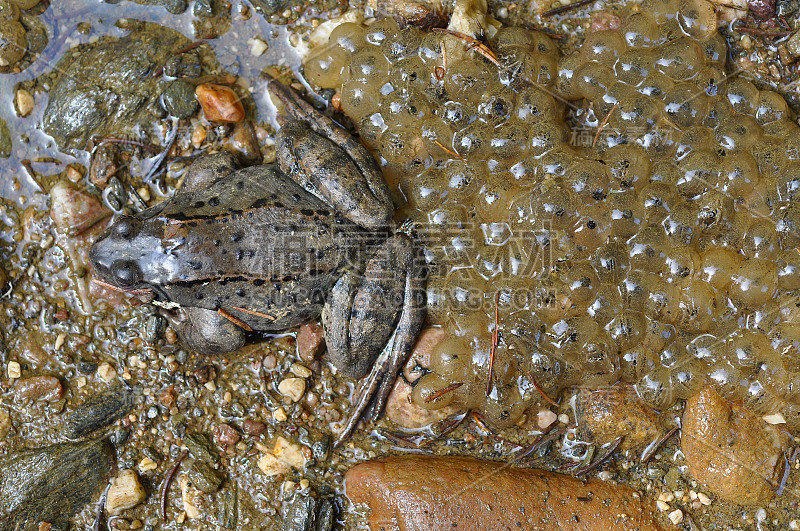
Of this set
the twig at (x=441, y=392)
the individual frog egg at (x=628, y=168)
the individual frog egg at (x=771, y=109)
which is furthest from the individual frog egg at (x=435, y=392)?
the individual frog egg at (x=771, y=109)

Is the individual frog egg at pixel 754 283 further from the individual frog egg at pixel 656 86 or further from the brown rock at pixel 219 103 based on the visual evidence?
the brown rock at pixel 219 103

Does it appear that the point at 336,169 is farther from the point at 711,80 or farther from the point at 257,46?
the point at 711,80

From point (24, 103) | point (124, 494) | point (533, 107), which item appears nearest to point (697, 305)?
point (533, 107)

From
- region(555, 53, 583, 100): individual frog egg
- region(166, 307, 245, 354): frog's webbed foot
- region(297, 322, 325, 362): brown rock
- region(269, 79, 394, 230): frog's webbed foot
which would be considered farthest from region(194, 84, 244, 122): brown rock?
region(555, 53, 583, 100): individual frog egg

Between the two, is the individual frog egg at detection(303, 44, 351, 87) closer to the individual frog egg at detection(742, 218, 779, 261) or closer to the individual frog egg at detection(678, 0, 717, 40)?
the individual frog egg at detection(678, 0, 717, 40)

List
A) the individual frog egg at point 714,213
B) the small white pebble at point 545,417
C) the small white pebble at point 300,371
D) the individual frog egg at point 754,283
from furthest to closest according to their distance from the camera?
the small white pebble at point 300,371 < the small white pebble at point 545,417 < the individual frog egg at point 714,213 < the individual frog egg at point 754,283

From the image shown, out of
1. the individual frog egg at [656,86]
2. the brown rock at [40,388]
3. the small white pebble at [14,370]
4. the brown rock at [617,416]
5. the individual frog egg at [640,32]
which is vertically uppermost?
the individual frog egg at [640,32]
